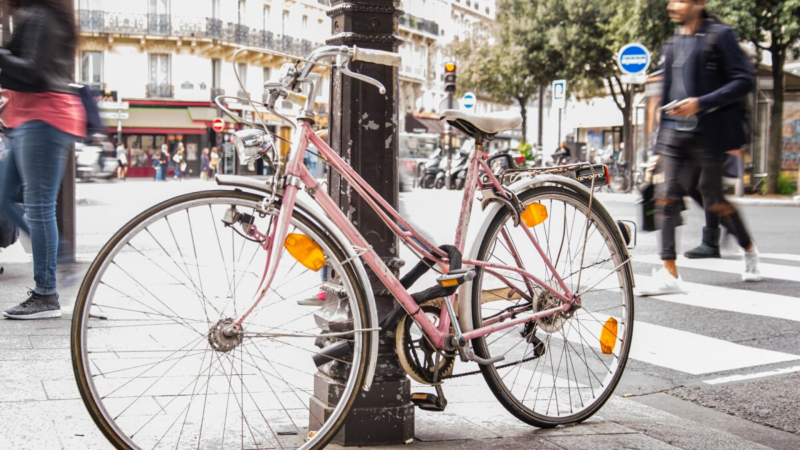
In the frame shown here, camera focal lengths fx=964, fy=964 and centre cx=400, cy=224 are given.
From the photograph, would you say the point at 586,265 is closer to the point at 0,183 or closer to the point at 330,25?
the point at 330,25

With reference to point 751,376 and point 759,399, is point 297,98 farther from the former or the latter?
point 751,376

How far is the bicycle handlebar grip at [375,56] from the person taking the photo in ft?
8.92

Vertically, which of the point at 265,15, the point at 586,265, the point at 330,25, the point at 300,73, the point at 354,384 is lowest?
the point at 354,384

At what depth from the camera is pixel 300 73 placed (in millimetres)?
2730

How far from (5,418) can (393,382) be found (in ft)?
4.32

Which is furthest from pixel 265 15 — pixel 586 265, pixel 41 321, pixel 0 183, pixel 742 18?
pixel 742 18

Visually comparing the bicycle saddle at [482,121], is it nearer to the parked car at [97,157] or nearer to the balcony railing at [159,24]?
the parked car at [97,157]

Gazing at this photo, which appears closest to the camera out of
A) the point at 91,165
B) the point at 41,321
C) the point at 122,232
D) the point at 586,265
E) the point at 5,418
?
the point at 122,232

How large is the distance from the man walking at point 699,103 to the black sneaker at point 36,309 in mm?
3733

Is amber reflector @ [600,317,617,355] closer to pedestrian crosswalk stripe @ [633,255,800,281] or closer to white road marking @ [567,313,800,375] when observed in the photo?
white road marking @ [567,313,800,375]

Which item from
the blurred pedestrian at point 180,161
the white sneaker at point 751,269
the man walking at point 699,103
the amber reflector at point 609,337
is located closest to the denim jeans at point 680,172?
the man walking at point 699,103

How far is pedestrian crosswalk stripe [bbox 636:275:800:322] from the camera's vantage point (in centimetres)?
615

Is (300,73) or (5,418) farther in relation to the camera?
(5,418)

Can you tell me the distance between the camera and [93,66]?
48375 mm
